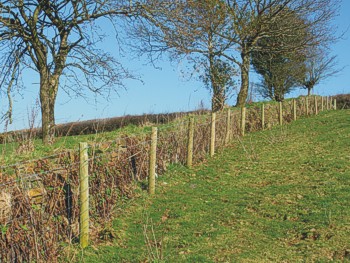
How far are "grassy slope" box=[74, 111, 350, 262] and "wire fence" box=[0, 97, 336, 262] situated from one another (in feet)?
1.47

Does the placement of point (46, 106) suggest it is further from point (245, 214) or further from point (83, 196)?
point (245, 214)

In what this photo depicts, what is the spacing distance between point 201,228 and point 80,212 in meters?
2.21

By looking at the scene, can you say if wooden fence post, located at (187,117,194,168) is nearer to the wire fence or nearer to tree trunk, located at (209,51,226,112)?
the wire fence

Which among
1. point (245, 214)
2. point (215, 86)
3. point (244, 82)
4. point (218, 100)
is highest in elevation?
point (244, 82)

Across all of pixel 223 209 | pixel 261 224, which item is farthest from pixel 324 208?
pixel 223 209

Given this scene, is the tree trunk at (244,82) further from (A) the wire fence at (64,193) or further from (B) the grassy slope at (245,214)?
(A) the wire fence at (64,193)

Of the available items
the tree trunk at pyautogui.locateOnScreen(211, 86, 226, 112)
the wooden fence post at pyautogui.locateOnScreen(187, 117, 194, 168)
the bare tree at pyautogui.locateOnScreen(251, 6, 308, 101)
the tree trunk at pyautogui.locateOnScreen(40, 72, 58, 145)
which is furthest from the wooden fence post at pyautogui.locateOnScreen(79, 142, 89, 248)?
the bare tree at pyautogui.locateOnScreen(251, 6, 308, 101)

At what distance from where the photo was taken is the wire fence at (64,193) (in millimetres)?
6246

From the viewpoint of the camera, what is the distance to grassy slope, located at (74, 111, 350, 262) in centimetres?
691

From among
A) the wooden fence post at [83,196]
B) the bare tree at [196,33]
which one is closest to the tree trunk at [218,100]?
the bare tree at [196,33]

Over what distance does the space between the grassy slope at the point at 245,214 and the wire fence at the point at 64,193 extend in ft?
1.47

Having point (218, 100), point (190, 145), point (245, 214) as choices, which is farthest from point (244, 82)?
point (245, 214)

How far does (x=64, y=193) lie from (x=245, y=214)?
137 inches

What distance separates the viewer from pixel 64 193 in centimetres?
748
